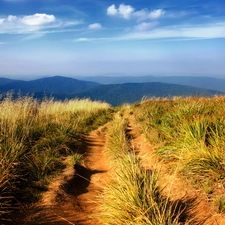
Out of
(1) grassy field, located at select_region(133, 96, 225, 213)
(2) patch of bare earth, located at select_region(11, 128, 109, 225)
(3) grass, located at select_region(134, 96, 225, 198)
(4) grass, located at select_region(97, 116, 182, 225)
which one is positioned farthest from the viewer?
(3) grass, located at select_region(134, 96, 225, 198)

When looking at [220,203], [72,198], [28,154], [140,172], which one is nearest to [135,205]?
[140,172]

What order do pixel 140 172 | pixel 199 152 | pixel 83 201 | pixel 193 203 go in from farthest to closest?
pixel 83 201, pixel 199 152, pixel 140 172, pixel 193 203

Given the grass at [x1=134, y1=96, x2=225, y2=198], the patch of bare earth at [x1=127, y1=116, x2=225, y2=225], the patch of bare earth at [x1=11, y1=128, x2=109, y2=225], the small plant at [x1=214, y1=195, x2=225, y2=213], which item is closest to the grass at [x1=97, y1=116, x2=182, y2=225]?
the patch of bare earth at [x1=127, y1=116, x2=225, y2=225]

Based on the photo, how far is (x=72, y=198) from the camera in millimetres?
6000

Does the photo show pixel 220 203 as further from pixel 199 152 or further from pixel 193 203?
pixel 199 152

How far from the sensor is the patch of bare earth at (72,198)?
15.7 feet

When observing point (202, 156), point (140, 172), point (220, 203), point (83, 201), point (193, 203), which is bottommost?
point (83, 201)

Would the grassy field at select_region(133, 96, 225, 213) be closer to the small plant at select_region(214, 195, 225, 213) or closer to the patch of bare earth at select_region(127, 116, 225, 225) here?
the small plant at select_region(214, 195, 225, 213)

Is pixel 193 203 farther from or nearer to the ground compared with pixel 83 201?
farther from the ground

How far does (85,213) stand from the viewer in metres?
5.23

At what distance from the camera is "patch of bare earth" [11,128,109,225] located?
4.78 m

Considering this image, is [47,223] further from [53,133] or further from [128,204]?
[53,133]

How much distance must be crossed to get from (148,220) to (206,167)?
7.13ft

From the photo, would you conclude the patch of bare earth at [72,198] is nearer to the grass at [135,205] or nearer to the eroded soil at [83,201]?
the eroded soil at [83,201]
